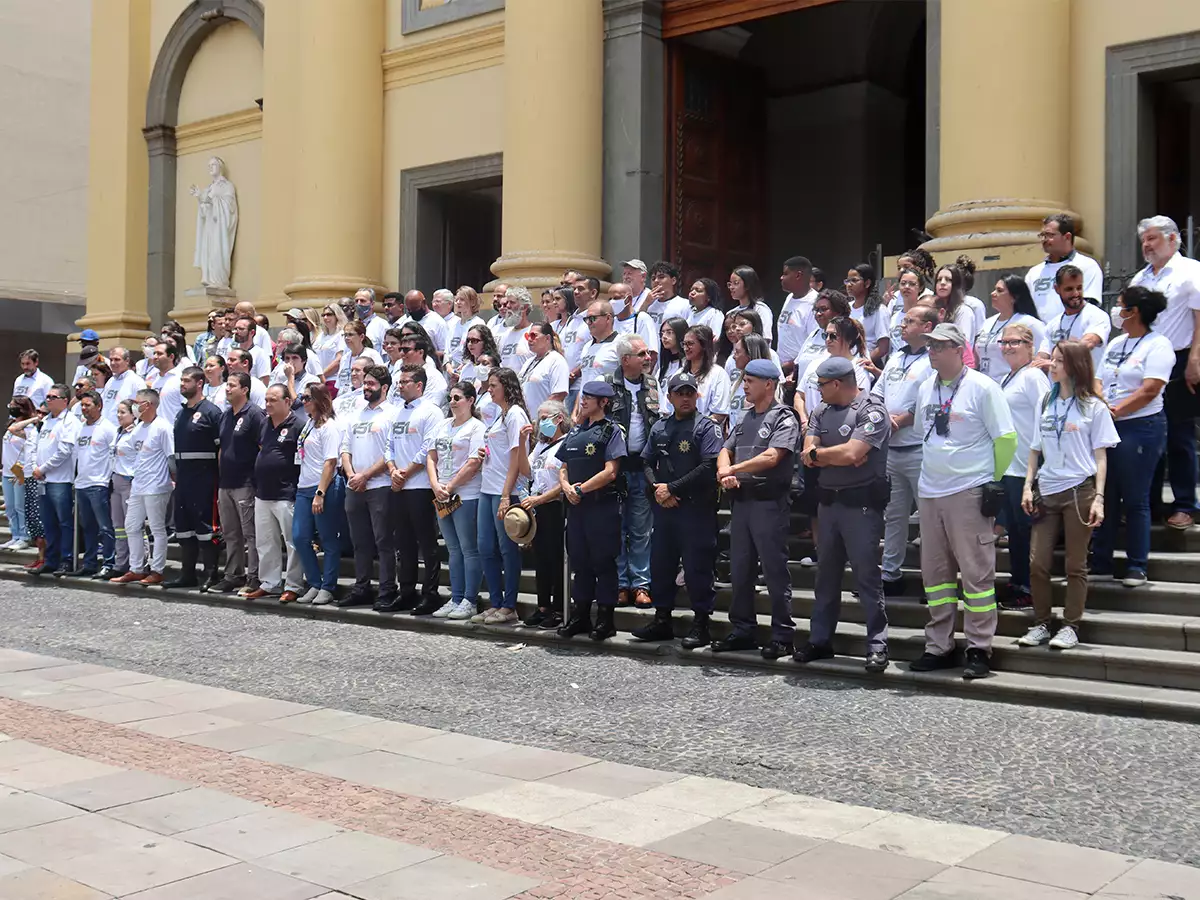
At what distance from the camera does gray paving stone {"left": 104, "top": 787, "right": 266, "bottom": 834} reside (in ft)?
17.7

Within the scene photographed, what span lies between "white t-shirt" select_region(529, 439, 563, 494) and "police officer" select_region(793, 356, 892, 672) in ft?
7.60

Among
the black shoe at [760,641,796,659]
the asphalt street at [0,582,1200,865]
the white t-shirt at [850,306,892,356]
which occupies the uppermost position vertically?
the white t-shirt at [850,306,892,356]

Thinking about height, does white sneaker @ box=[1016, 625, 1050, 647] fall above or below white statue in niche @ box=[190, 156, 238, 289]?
below

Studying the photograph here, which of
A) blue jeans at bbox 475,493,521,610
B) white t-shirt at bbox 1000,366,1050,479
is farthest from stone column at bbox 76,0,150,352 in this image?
white t-shirt at bbox 1000,366,1050,479

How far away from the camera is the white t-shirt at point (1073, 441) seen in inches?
303

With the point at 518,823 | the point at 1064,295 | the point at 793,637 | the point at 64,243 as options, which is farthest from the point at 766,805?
the point at 64,243

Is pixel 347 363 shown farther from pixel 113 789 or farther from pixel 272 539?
pixel 113 789

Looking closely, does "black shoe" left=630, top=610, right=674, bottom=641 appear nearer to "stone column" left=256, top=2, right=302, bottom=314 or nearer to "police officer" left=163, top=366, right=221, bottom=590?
"police officer" left=163, top=366, right=221, bottom=590

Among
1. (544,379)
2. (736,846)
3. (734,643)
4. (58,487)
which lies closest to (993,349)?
(734,643)

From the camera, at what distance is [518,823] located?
538cm

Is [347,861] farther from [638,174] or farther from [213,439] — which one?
[638,174]

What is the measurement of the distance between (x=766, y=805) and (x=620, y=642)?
12.2ft

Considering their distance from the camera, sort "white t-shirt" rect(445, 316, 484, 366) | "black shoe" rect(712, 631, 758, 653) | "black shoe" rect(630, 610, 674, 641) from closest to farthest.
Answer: "black shoe" rect(712, 631, 758, 653) < "black shoe" rect(630, 610, 674, 641) < "white t-shirt" rect(445, 316, 484, 366)

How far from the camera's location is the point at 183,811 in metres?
5.60
